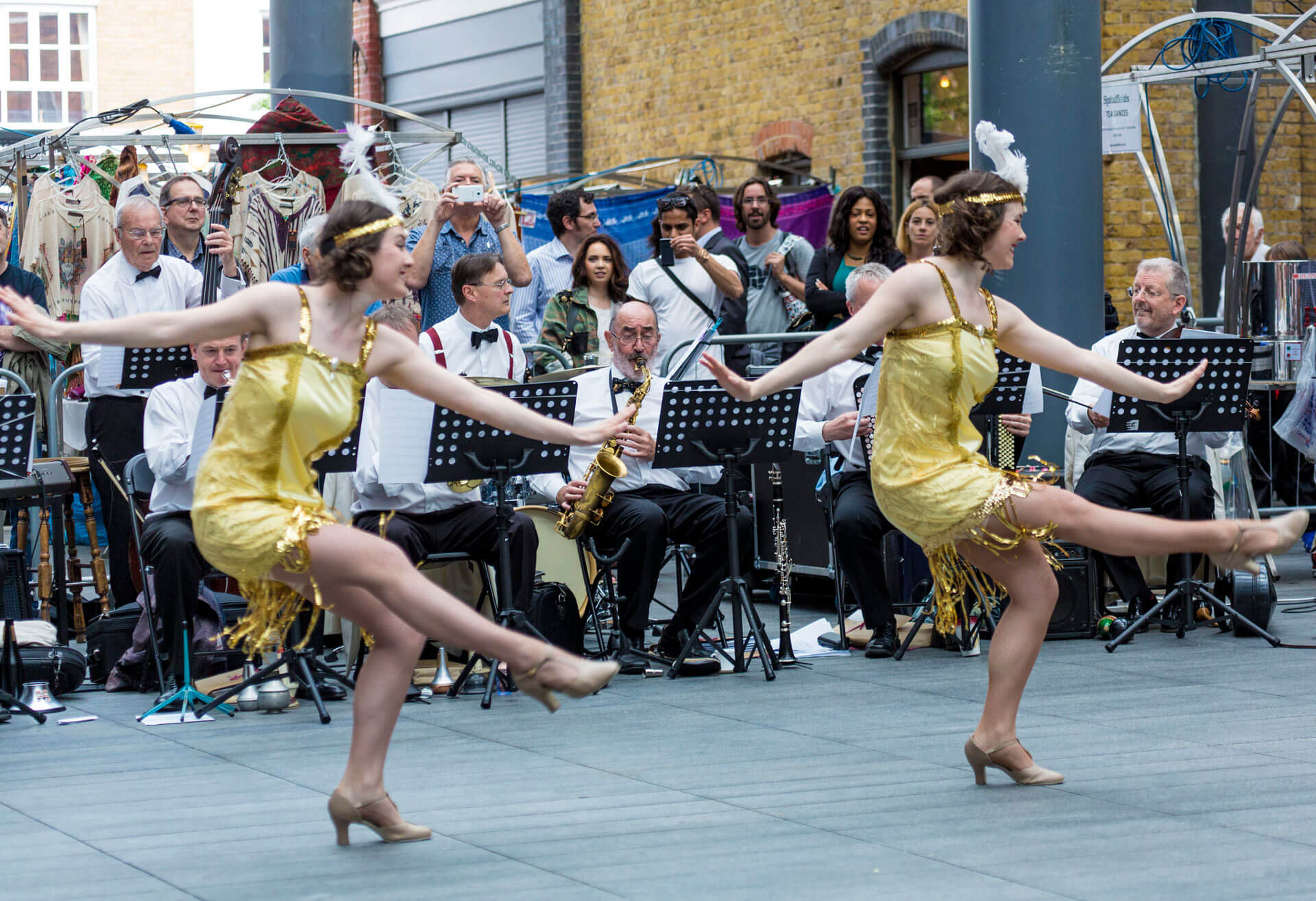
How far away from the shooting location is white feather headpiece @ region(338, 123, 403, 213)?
4817mm

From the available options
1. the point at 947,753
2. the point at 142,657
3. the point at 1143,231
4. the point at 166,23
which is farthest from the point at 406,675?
the point at 166,23

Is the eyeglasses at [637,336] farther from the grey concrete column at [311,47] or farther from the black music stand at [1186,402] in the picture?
Answer: the grey concrete column at [311,47]

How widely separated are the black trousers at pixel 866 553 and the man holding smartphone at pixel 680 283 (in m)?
1.65

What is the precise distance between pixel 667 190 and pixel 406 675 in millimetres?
9267

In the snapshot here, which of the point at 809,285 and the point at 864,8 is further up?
the point at 864,8

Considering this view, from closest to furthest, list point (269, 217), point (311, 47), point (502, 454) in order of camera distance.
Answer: point (502, 454)
point (269, 217)
point (311, 47)

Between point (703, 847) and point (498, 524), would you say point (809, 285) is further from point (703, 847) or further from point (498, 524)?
point (703, 847)

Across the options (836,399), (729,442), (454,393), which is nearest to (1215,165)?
(836,399)

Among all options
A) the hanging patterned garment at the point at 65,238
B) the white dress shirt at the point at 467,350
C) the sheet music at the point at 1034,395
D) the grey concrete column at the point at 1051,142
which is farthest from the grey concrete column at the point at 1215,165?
the hanging patterned garment at the point at 65,238

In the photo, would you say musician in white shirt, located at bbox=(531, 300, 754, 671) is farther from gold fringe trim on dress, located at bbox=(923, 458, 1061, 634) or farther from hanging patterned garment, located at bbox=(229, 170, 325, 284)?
hanging patterned garment, located at bbox=(229, 170, 325, 284)

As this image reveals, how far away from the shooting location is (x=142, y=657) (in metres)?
A: 7.39

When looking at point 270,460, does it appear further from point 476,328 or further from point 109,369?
point 109,369

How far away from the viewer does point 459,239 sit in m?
9.25

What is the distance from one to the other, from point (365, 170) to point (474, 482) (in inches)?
101
